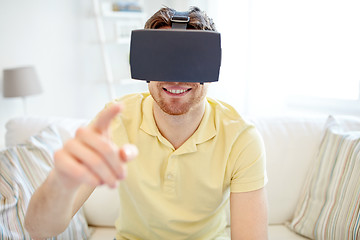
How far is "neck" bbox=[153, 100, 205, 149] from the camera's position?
1.12 meters

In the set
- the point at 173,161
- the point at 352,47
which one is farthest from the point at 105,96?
the point at 173,161

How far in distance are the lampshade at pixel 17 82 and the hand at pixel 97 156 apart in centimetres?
198

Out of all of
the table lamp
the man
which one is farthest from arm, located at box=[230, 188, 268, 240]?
the table lamp

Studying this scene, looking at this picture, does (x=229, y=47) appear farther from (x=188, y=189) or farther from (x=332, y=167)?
(x=188, y=189)

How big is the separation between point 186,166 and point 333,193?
1.98 ft

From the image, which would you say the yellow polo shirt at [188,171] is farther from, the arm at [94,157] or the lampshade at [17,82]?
the lampshade at [17,82]

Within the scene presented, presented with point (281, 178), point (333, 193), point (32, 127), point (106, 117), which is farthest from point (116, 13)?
point (106, 117)

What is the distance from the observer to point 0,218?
1182 mm

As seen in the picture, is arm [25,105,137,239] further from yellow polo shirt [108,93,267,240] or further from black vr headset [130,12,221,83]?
yellow polo shirt [108,93,267,240]

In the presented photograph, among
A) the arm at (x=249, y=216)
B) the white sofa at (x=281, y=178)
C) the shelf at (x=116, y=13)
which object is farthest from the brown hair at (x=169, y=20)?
the shelf at (x=116, y=13)

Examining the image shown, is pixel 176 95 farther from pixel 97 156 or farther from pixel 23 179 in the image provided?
pixel 23 179

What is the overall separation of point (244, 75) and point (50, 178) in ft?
7.20

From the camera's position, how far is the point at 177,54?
77cm

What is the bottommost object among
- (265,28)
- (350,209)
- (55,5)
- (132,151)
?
(350,209)
